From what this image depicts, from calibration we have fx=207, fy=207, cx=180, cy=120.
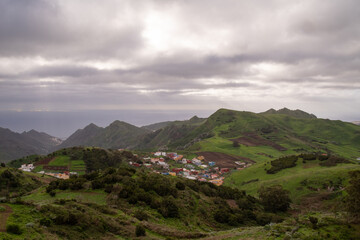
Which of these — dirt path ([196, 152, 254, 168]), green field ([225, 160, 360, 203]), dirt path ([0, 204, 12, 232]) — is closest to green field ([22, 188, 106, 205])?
dirt path ([0, 204, 12, 232])

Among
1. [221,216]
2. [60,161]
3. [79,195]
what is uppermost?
[79,195]

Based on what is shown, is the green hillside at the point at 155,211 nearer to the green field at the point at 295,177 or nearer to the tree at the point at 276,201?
the tree at the point at 276,201

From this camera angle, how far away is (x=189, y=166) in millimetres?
106000

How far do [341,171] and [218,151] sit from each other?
281ft

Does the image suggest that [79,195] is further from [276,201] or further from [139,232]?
[276,201]

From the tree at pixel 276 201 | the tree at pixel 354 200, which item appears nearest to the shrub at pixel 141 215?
the tree at pixel 354 200

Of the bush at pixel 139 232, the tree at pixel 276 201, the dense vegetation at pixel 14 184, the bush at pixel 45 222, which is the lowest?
the tree at pixel 276 201

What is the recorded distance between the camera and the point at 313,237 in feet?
48.4

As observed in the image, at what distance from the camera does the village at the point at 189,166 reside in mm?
86988

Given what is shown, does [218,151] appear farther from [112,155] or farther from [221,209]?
[221,209]

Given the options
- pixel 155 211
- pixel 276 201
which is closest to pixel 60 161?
pixel 155 211

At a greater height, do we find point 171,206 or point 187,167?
point 171,206

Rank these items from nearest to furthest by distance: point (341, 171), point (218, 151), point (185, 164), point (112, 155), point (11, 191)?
point (11, 191)
point (341, 171)
point (112, 155)
point (185, 164)
point (218, 151)

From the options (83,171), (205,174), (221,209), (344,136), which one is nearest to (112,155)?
(83,171)
